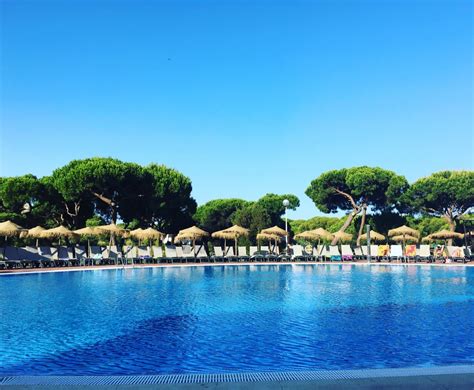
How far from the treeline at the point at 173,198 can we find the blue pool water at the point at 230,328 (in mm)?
18832

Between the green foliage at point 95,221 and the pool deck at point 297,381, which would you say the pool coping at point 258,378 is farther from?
the green foliage at point 95,221

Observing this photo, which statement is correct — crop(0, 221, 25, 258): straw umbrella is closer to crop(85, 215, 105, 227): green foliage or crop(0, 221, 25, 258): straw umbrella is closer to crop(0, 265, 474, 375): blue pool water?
crop(0, 265, 474, 375): blue pool water

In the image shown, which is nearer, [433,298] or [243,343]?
[243,343]

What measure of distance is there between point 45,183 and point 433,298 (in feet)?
96.6

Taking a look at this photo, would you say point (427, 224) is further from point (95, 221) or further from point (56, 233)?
point (56, 233)

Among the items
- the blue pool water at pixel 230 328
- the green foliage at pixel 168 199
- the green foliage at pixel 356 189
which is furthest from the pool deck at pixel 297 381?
the green foliage at pixel 356 189

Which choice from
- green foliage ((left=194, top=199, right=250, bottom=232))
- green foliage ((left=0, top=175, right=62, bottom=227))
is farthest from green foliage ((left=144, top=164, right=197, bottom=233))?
green foliage ((left=0, top=175, right=62, bottom=227))

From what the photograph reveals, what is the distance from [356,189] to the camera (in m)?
40.4

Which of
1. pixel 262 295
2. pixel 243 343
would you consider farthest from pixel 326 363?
pixel 262 295

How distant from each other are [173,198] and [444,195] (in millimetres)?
22588

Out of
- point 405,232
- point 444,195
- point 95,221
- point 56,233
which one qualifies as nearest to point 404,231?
point 405,232

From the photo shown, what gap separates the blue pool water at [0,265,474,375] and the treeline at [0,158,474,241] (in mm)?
18832

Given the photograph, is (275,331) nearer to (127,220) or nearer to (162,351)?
(162,351)

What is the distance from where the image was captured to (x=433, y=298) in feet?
42.3
